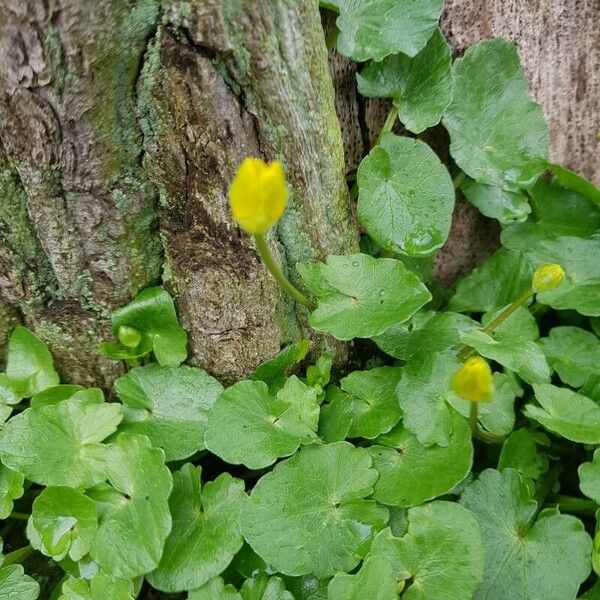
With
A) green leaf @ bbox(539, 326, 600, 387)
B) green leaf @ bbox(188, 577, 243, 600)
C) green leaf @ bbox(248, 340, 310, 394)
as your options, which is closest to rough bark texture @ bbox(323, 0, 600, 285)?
green leaf @ bbox(539, 326, 600, 387)

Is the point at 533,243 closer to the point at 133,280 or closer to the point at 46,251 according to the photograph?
the point at 133,280

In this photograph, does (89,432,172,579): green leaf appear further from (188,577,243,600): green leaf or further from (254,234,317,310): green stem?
(254,234,317,310): green stem

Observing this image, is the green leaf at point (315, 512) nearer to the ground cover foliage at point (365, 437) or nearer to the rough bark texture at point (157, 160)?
the ground cover foliage at point (365, 437)

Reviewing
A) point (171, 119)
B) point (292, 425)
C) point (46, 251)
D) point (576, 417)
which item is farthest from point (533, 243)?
point (46, 251)

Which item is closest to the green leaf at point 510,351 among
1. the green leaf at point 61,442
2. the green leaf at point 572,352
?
the green leaf at point 572,352

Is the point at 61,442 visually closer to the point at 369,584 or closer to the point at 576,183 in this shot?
the point at 369,584

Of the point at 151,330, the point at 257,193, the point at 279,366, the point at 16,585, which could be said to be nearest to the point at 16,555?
the point at 16,585
